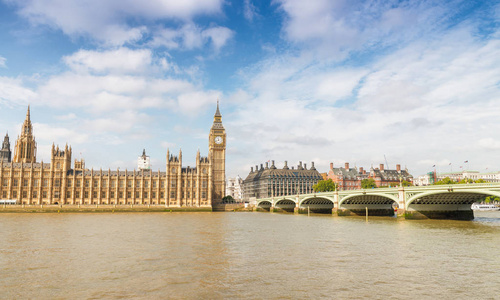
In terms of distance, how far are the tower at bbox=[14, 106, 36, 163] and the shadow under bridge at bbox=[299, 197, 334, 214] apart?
304 feet

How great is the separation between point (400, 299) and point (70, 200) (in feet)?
374

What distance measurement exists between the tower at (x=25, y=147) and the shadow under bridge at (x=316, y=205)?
304 ft

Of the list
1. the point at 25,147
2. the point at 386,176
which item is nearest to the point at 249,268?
the point at 25,147

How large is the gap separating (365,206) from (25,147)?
111 metres

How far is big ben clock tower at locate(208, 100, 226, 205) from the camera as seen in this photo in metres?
132

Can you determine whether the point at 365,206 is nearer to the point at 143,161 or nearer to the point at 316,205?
the point at 316,205

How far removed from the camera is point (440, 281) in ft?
61.7

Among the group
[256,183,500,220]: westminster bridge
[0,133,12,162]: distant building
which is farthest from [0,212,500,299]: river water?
[0,133,12,162]: distant building

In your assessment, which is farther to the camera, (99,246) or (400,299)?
(99,246)

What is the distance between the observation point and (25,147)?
125 metres

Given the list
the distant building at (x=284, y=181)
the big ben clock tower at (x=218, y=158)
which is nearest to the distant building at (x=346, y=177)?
the distant building at (x=284, y=181)

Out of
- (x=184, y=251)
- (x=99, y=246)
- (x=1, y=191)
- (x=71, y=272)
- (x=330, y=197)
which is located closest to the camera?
(x=71, y=272)

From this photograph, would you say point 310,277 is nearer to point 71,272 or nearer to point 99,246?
point 71,272

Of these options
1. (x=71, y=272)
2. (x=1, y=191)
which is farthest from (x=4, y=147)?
(x=71, y=272)
